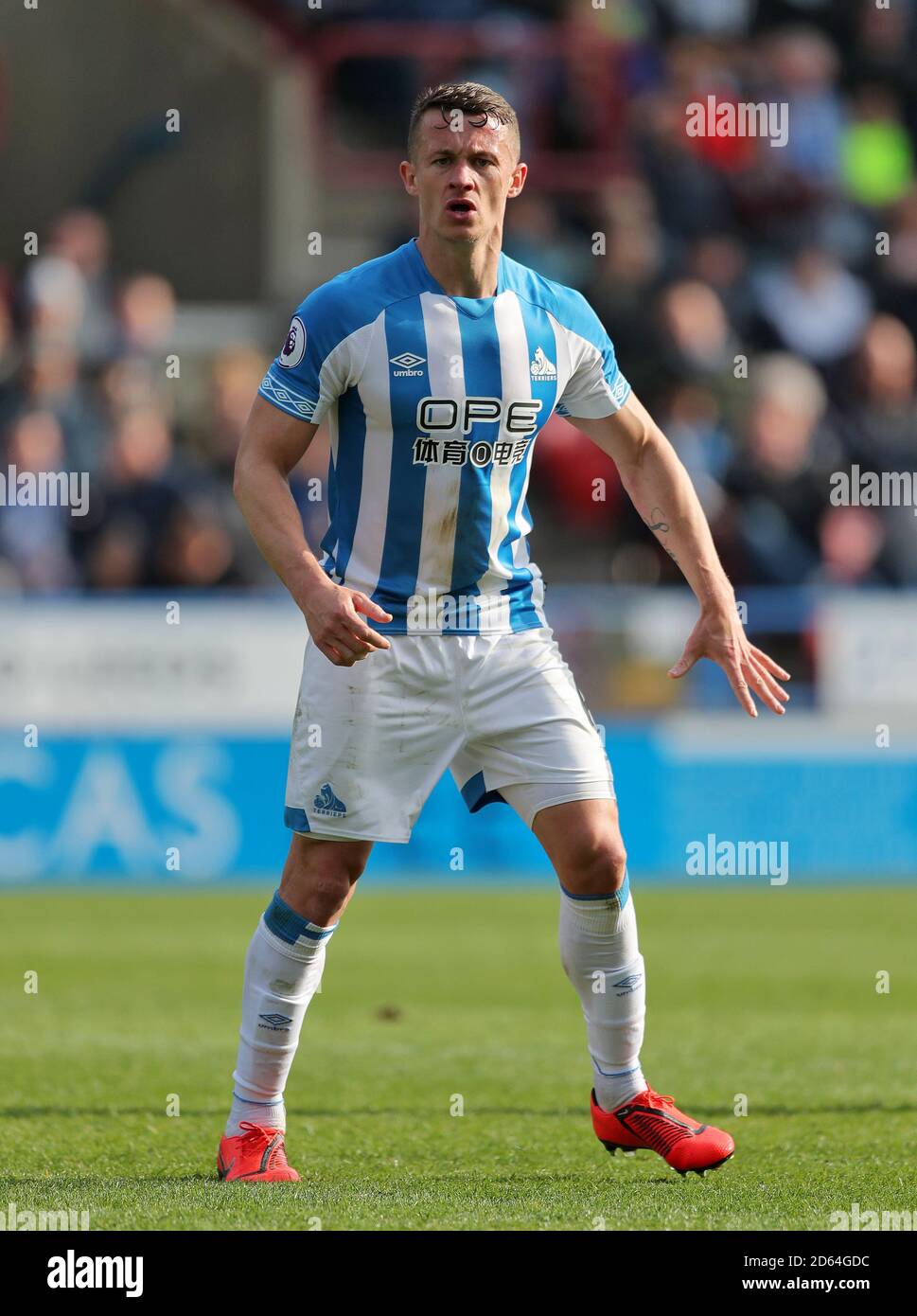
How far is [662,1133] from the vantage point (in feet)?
17.8

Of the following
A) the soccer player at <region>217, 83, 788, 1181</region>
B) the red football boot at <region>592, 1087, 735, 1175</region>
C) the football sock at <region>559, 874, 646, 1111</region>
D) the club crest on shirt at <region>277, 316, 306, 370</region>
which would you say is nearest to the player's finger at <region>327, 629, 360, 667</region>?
the soccer player at <region>217, 83, 788, 1181</region>

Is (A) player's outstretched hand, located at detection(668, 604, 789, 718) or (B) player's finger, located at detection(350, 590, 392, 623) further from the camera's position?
(A) player's outstretched hand, located at detection(668, 604, 789, 718)

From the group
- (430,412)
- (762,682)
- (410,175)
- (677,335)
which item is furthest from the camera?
(677,335)

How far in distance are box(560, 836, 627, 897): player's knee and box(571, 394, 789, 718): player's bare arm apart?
0.49m

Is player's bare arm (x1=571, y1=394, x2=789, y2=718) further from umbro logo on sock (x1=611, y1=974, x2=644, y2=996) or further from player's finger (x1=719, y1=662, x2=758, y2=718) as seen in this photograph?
umbro logo on sock (x1=611, y1=974, x2=644, y2=996)

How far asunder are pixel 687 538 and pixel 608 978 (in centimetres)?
117

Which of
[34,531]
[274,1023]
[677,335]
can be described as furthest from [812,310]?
[274,1023]

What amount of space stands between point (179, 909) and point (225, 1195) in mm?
6792

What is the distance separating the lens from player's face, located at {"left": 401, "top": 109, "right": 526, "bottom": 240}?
16.9ft

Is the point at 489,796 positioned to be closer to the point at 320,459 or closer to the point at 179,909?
the point at 179,909

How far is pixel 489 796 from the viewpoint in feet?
18.0

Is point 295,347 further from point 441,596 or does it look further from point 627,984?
point 627,984
